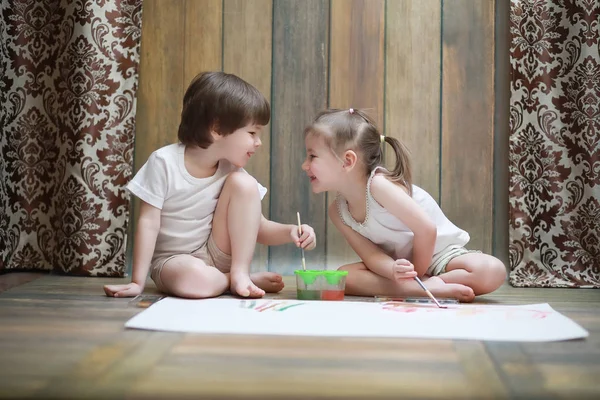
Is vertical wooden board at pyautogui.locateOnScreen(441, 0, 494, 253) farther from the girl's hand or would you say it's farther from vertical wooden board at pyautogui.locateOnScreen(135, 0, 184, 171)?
vertical wooden board at pyautogui.locateOnScreen(135, 0, 184, 171)

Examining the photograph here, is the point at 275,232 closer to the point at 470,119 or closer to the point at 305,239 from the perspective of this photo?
the point at 305,239

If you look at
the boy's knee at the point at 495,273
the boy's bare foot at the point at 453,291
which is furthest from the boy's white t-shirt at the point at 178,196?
the boy's knee at the point at 495,273

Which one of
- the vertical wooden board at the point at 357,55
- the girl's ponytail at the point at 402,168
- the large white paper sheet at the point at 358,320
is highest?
the vertical wooden board at the point at 357,55

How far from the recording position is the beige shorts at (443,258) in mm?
1625

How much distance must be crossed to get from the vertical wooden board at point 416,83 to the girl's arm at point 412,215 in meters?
0.46

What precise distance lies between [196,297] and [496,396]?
82 cm

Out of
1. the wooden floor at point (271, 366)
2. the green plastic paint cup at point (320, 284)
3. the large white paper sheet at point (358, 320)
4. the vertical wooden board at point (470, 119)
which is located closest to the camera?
the wooden floor at point (271, 366)

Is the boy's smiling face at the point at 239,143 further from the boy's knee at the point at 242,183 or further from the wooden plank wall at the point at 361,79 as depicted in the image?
the wooden plank wall at the point at 361,79

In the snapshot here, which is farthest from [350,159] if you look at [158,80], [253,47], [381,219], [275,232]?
[158,80]

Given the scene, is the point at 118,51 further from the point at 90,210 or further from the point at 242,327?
the point at 242,327

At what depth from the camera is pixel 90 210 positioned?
1920 mm

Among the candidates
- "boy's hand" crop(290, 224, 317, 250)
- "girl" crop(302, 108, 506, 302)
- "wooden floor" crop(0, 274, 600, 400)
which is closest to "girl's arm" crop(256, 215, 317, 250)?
"boy's hand" crop(290, 224, 317, 250)

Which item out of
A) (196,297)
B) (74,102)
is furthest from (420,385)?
(74,102)

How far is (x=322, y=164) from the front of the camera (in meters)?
1.59
